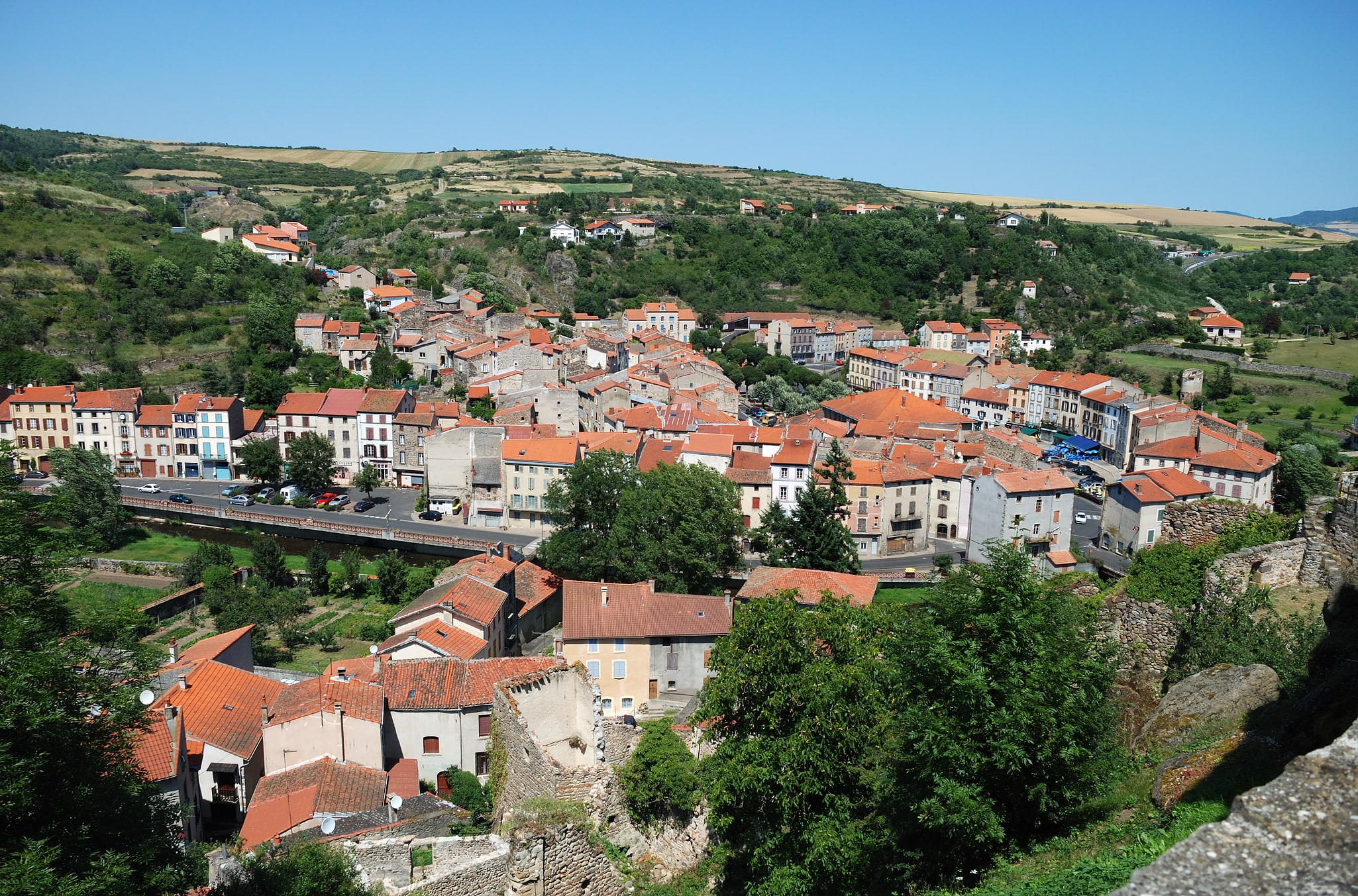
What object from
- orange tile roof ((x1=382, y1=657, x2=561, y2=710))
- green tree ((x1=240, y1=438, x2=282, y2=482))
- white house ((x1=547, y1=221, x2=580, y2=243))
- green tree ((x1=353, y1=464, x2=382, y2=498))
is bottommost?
green tree ((x1=353, y1=464, x2=382, y2=498))

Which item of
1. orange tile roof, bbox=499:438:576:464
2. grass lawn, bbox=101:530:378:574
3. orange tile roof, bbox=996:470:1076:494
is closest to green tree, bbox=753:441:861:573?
orange tile roof, bbox=996:470:1076:494

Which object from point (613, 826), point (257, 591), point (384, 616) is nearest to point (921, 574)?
point (384, 616)

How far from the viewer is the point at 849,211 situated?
139 metres

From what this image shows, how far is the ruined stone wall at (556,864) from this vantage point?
10.4 m

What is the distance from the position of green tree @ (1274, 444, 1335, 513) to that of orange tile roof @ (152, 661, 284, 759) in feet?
152

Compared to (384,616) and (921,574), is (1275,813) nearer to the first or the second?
(384,616)

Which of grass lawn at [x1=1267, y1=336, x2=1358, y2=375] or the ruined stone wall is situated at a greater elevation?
grass lawn at [x1=1267, y1=336, x2=1358, y2=375]

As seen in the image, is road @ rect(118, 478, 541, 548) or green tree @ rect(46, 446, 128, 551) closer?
green tree @ rect(46, 446, 128, 551)

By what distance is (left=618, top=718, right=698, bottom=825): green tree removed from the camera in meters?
13.3

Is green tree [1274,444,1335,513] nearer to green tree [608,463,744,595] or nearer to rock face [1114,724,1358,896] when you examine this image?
green tree [608,463,744,595]

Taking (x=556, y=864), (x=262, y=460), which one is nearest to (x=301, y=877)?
(x=556, y=864)

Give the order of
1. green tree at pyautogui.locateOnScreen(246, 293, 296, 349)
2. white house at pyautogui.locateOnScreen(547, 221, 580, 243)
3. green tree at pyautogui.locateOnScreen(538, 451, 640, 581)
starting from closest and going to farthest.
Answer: green tree at pyautogui.locateOnScreen(538, 451, 640, 581)
green tree at pyautogui.locateOnScreen(246, 293, 296, 349)
white house at pyautogui.locateOnScreen(547, 221, 580, 243)

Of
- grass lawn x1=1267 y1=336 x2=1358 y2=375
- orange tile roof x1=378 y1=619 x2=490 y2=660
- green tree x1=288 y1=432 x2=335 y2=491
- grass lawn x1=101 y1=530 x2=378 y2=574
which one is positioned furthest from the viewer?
grass lawn x1=1267 y1=336 x2=1358 y2=375

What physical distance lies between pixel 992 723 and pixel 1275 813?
15.3ft
